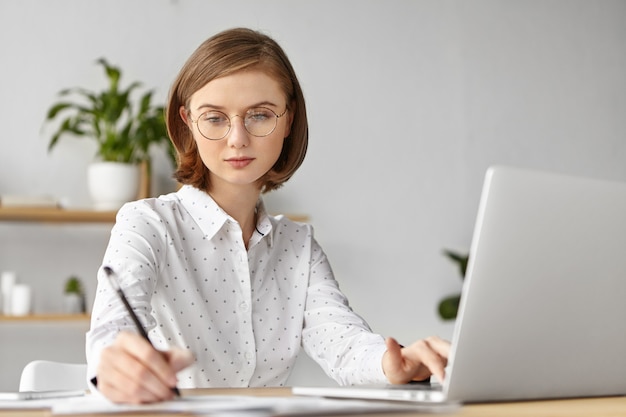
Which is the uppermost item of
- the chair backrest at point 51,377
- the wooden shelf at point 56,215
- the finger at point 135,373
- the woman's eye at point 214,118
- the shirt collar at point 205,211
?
the woman's eye at point 214,118

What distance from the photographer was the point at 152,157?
3818 millimetres

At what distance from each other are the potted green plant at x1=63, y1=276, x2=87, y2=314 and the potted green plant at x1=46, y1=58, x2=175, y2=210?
0.34 metres

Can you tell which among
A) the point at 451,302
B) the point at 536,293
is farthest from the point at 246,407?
the point at 451,302

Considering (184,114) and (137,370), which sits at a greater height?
(184,114)

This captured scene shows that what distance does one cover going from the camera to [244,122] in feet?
4.70

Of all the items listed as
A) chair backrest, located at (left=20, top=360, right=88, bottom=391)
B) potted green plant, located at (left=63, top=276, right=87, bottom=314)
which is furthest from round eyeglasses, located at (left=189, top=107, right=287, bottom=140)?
potted green plant, located at (left=63, top=276, right=87, bottom=314)

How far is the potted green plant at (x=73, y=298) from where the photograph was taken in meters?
3.45

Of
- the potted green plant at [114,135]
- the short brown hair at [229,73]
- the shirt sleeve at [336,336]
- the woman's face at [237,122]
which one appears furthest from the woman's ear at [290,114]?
the potted green plant at [114,135]

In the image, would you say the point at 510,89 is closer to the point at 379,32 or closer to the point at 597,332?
the point at 379,32

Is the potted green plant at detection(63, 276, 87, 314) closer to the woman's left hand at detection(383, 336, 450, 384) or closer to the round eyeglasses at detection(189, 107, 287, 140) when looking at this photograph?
the round eyeglasses at detection(189, 107, 287, 140)

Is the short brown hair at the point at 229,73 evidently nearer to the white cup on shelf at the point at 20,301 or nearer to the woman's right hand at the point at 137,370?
the woman's right hand at the point at 137,370

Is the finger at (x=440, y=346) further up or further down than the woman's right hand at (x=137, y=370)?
further down

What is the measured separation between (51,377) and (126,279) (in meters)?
0.37

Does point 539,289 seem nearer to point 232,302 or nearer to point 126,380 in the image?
point 126,380
